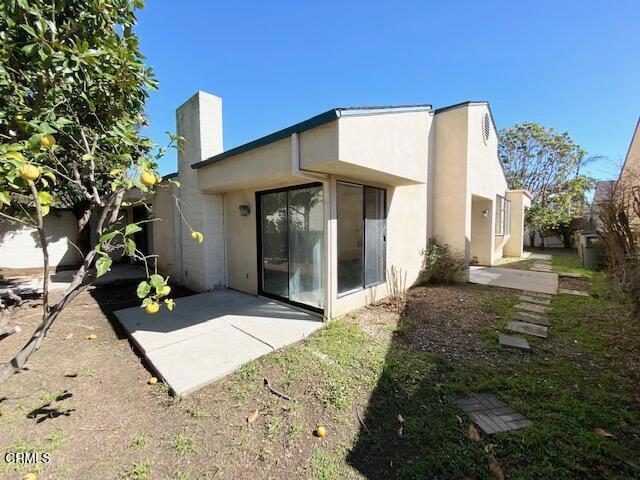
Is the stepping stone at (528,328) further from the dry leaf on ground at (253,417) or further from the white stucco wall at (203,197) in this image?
the white stucco wall at (203,197)

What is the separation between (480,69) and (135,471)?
43.9 ft

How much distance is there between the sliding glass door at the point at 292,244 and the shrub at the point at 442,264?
178 inches

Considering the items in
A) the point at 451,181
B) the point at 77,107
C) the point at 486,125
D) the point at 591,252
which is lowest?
the point at 591,252

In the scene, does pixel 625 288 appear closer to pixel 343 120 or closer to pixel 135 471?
pixel 343 120

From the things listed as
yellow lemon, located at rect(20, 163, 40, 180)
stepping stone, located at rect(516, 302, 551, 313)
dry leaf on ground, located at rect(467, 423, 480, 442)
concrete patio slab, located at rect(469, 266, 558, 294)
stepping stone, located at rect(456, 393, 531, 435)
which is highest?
yellow lemon, located at rect(20, 163, 40, 180)

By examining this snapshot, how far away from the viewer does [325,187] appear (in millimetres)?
5387

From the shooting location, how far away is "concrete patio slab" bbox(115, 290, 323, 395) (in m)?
3.87

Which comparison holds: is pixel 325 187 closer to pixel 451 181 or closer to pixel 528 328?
pixel 528 328

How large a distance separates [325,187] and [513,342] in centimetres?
423

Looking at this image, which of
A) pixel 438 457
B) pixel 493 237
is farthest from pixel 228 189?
pixel 493 237

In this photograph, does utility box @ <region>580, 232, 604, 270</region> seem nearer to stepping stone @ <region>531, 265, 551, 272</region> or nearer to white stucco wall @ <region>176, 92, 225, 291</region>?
stepping stone @ <region>531, 265, 551, 272</region>

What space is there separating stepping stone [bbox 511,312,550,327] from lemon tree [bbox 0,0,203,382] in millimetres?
6625
